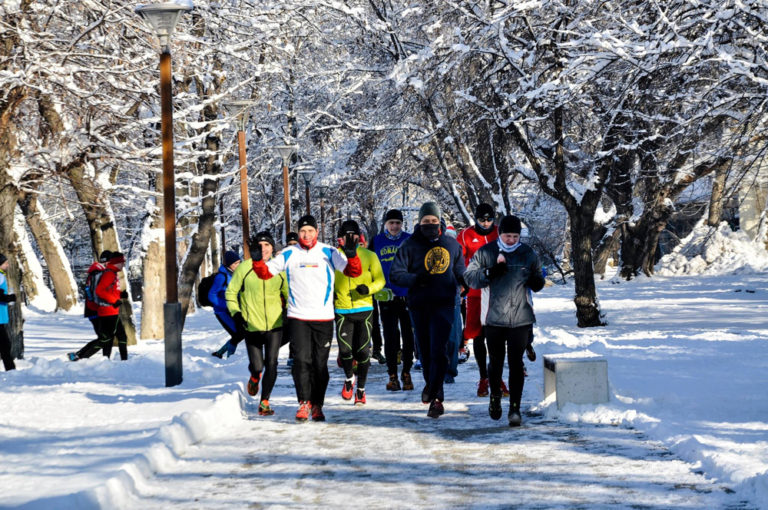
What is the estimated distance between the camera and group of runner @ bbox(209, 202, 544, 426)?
29.5 feet

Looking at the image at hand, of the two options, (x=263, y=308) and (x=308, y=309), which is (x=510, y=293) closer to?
(x=308, y=309)

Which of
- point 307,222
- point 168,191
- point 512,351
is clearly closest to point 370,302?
point 307,222

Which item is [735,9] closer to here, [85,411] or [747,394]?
[747,394]

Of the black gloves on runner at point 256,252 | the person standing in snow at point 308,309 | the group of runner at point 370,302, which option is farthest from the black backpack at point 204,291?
the person standing in snow at point 308,309

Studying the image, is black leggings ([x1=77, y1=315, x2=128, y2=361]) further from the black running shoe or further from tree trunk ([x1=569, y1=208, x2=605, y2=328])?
tree trunk ([x1=569, y1=208, x2=605, y2=328])

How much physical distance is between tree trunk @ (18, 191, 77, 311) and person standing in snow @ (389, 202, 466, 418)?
19.2m

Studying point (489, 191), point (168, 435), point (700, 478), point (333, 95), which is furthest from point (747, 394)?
point (333, 95)

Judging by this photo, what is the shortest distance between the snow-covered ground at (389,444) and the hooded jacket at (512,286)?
0.92 metres

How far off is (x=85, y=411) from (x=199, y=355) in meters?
7.97

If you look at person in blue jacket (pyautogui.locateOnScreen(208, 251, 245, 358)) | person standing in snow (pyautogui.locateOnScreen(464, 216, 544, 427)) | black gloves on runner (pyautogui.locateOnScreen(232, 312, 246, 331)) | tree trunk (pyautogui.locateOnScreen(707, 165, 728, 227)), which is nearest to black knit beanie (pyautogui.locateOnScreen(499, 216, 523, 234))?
person standing in snow (pyautogui.locateOnScreen(464, 216, 544, 427))

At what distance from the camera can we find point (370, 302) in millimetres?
10805

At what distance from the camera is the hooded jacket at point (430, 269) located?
32.5ft

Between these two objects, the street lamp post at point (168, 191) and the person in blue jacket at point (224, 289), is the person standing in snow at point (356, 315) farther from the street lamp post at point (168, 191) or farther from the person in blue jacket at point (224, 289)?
the person in blue jacket at point (224, 289)

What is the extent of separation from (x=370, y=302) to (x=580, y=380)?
241cm
